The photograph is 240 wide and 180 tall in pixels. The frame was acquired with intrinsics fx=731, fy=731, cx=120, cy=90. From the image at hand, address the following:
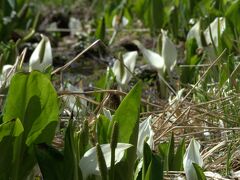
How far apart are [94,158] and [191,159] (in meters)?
0.23

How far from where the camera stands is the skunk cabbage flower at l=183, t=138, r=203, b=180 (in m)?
1.56

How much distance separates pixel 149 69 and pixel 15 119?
5.78 ft

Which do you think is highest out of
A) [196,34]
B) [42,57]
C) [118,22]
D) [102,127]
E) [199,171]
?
[118,22]

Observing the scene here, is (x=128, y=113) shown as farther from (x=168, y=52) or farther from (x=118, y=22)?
(x=118, y=22)

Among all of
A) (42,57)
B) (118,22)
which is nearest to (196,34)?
(42,57)

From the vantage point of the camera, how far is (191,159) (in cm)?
161

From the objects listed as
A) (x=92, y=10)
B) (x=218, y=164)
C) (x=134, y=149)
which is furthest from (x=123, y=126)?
(x=92, y=10)

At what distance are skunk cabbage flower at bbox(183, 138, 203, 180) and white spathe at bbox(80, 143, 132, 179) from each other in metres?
0.15

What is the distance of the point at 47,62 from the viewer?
7.61 feet

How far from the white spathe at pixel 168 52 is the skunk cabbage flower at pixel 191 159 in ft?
3.07

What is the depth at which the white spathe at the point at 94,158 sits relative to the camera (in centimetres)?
151

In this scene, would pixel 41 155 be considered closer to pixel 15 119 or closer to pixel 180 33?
pixel 15 119

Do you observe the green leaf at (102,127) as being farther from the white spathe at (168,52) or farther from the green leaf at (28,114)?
the white spathe at (168,52)

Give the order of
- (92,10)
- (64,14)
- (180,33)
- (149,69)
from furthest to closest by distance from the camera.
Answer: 1. (92,10)
2. (64,14)
3. (180,33)
4. (149,69)
